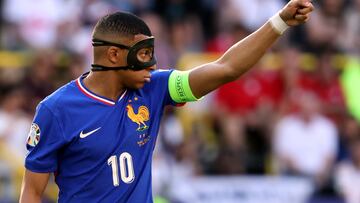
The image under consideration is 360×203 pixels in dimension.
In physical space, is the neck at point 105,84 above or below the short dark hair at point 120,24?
below

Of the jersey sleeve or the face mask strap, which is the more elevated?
the face mask strap

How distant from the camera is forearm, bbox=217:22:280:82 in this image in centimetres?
595

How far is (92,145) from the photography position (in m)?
6.10

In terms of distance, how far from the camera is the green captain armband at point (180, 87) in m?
6.21

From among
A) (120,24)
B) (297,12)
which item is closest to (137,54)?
(120,24)

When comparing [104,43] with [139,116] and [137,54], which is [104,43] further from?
[139,116]

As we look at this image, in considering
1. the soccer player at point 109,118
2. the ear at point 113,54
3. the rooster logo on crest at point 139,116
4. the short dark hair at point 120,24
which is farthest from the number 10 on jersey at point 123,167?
the short dark hair at point 120,24

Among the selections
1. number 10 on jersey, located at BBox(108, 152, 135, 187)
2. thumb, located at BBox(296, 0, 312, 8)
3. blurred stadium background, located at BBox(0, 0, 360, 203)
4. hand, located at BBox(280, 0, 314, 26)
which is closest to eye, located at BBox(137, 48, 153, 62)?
number 10 on jersey, located at BBox(108, 152, 135, 187)

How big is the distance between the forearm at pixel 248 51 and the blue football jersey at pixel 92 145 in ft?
2.07

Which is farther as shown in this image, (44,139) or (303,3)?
(44,139)

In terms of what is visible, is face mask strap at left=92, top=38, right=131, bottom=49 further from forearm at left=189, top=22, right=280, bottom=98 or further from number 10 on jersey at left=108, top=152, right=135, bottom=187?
number 10 on jersey at left=108, top=152, right=135, bottom=187

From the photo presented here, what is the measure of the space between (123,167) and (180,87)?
589 mm

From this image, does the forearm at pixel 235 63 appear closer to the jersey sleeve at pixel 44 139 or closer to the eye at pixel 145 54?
the eye at pixel 145 54

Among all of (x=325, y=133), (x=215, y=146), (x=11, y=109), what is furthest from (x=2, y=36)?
(x=325, y=133)
